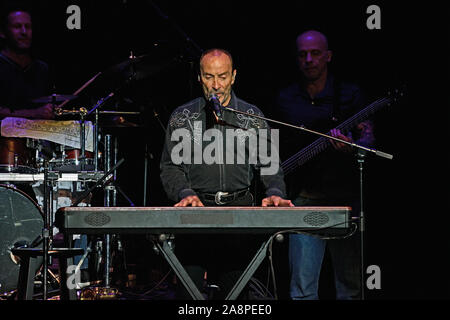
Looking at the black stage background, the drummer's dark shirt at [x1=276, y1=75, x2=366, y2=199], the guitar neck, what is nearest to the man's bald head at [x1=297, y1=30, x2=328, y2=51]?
the drummer's dark shirt at [x1=276, y1=75, x2=366, y2=199]

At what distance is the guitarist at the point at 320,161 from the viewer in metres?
4.00

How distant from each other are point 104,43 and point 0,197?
1.75m

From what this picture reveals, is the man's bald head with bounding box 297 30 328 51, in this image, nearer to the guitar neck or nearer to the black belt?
the guitar neck

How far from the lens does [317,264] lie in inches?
161

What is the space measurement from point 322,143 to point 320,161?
0.13 meters

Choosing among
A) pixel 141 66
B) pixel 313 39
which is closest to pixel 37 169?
pixel 141 66

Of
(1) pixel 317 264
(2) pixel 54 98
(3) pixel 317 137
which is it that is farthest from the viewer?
(2) pixel 54 98

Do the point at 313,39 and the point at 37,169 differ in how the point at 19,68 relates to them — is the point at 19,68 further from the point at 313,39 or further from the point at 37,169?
the point at 313,39

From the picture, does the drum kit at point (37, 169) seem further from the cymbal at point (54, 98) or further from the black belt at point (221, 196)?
the black belt at point (221, 196)

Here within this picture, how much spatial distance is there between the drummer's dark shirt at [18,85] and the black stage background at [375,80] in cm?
47

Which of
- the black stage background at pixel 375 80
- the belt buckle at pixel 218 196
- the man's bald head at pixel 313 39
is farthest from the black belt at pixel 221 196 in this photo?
the man's bald head at pixel 313 39

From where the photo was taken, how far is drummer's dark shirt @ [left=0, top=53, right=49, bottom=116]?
16.9 feet

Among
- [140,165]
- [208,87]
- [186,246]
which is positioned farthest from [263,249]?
[140,165]

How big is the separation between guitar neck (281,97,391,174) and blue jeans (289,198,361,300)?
10.6 inches
